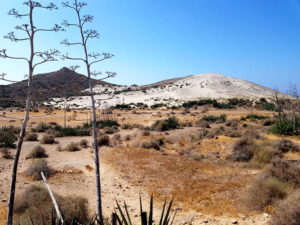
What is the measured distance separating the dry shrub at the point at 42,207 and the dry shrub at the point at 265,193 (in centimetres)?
531

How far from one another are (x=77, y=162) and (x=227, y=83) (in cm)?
8230

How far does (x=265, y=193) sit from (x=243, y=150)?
26.5ft

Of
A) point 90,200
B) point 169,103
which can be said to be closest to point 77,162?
point 90,200

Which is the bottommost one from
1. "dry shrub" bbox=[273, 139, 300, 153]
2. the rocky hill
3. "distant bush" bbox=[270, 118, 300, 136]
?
"dry shrub" bbox=[273, 139, 300, 153]

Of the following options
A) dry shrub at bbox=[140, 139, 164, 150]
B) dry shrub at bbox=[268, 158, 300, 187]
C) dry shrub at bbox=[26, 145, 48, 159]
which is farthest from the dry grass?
dry shrub at bbox=[26, 145, 48, 159]

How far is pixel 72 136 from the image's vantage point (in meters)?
27.4

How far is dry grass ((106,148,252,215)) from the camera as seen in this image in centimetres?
1011

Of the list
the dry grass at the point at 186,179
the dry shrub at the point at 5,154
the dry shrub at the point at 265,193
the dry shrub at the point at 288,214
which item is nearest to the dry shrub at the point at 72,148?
the dry grass at the point at 186,179

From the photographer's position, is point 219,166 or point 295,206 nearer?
point 295,206

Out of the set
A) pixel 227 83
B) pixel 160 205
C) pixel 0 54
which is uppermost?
pixel 227 83

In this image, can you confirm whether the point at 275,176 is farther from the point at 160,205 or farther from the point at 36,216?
the point at 36,216

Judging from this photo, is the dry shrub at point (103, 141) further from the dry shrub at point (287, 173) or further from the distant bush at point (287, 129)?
the dry shrub at point (287, 173)

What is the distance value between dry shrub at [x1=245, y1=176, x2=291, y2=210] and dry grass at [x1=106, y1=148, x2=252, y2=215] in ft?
2.03

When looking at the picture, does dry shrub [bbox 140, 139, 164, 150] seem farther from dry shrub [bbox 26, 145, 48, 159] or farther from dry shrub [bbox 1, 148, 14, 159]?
dry shrub [bbox 1, 148, 14, 159]
